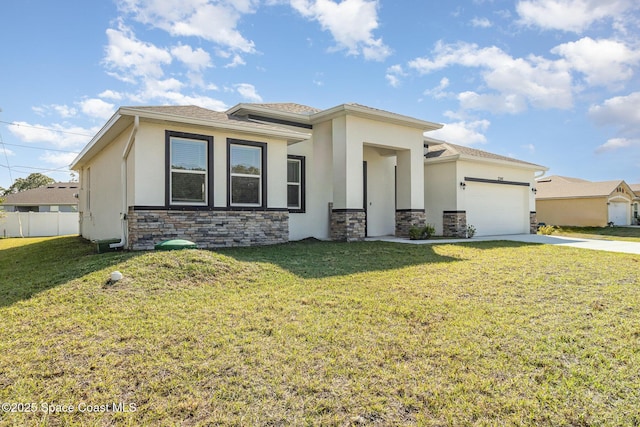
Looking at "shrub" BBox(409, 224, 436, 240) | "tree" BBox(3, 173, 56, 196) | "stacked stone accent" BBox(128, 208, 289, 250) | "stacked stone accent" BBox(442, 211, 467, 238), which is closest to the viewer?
"stacked stone accent" BBox(128, 208, 289, 250)

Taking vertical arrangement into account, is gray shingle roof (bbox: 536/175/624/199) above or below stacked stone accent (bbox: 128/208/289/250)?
above

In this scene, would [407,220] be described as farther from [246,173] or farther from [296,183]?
[246,173]

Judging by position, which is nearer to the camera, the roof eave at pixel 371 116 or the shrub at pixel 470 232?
the roof eave at pixel 371 116

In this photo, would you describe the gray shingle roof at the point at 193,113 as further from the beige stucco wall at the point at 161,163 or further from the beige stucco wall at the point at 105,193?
the beige stucco wall at the point at 105,193

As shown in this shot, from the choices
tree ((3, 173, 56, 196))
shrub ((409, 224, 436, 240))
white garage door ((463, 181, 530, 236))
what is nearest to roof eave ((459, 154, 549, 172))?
white garage door ((463, 181, 530, 236))

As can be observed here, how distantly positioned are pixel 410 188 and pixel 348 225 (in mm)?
3218

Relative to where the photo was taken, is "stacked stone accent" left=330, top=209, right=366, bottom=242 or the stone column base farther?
the stone column base

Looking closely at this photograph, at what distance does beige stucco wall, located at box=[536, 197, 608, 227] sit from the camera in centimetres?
2597

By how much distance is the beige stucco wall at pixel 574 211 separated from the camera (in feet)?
85.2

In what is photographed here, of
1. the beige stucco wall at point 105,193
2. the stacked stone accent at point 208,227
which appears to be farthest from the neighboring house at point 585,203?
the beige stucco wall at point 105,193

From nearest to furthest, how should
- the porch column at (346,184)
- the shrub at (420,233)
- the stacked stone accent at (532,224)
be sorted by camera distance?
the porch column at (346,184), the shrub at (420,233), the stacked stone accent at (532,224)

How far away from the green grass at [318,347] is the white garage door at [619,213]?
25.7 m

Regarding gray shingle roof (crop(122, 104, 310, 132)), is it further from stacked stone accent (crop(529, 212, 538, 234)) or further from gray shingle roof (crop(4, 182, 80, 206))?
gray shingle roof (crop(4, 182, 80, 206))

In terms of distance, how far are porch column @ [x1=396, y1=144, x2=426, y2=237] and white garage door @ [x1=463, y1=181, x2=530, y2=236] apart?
2968 millimetres
